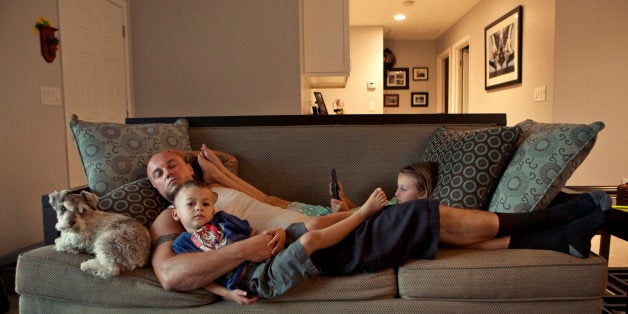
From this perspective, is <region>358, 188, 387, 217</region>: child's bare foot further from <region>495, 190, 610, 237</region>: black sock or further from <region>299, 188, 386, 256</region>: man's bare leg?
<region>495, 190, 610, 237</region>: black sock

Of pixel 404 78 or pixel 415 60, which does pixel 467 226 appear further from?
pixel 415 60

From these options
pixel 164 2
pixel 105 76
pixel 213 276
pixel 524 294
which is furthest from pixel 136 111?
pixel 524 294

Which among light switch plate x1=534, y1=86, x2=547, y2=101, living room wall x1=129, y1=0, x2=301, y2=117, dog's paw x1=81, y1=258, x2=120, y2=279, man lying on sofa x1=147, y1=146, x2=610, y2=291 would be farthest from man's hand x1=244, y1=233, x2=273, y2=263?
light switch plate x1=534, y1=86, x2=547, y2=101

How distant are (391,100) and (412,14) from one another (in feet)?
7.14

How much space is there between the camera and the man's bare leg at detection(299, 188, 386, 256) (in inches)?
50.6

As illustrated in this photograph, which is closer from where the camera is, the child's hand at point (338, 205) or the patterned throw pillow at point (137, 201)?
the patterned throw pillow at point (137, 201)

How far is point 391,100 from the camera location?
8086 millimetres

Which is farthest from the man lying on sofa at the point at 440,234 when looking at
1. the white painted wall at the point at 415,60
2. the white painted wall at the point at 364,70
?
the white painted wall at the point at 415,60

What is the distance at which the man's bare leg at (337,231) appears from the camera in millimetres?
A: 1286

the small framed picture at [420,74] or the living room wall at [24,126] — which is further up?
the small framed picture at [420,74]

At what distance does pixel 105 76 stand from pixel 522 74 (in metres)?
4.11

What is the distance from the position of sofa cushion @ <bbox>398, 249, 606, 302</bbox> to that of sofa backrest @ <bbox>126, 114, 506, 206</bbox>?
793 millimetres

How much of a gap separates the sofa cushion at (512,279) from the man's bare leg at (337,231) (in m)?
0.24

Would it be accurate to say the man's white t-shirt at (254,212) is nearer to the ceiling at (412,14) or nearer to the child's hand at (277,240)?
the child's hand at (277,240)
